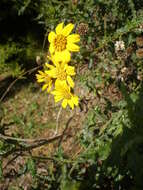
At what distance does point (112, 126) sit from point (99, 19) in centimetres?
75

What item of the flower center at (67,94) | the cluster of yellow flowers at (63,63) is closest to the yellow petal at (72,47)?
the cluster of yellow flowers at (63,63)

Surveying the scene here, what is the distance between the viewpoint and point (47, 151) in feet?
9.40

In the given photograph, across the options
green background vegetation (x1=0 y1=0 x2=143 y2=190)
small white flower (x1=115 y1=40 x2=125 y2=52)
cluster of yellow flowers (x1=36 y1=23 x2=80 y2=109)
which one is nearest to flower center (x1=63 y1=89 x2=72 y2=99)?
cluster of yellow flowers (x1=36 y1=23 x2=80 y2=109)

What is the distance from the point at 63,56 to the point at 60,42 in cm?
12

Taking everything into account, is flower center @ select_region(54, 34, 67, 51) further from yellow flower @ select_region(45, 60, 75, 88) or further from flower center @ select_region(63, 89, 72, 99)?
flower center @ select_region(63, 89, 72, 99)

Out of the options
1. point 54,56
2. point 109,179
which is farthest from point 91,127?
point 54,56

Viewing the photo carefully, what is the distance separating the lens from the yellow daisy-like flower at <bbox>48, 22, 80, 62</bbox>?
179 cm

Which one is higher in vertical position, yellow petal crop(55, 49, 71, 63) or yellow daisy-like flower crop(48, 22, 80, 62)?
yellow daisy-like flower crop(48, 22, 80, 62)

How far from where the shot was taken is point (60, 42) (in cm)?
186

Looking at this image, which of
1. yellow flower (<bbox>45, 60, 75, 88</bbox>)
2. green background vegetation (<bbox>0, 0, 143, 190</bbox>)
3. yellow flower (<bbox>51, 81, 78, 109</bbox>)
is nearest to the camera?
green background vegetation (<bbox>0, 0, 143, 190</bbox>)

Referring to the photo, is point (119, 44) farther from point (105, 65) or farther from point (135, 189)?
point (135, 189)

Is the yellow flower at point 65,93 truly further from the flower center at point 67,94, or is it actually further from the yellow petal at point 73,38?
the yellow petal at point 73,38

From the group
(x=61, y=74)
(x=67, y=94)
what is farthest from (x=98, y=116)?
(x=61, y=74)

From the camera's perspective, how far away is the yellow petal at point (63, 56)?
1.74 meters
